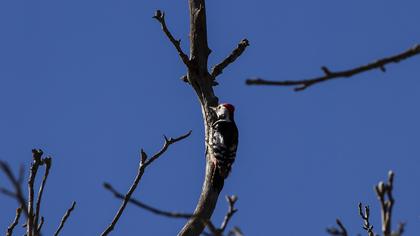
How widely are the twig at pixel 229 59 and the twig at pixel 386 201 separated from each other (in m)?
4.59

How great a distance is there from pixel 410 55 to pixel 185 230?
3.41 meters

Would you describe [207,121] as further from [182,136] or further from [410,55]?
[410,55]

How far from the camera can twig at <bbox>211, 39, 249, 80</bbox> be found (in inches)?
273

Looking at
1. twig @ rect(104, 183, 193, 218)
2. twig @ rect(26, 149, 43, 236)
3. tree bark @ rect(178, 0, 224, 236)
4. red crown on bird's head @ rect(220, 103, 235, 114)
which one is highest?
red crown on bird's head @ rect(220, 103, 235, 114)

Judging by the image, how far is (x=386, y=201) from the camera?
2297mm

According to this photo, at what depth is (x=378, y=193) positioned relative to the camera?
7.67 feet

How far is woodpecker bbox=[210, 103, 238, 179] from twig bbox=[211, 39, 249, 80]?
17.0 inches

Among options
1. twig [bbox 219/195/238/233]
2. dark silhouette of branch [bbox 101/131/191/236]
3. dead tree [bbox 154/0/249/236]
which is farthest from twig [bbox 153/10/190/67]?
twig [bbox 219/195/238/233]

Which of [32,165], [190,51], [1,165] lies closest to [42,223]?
[32,165]

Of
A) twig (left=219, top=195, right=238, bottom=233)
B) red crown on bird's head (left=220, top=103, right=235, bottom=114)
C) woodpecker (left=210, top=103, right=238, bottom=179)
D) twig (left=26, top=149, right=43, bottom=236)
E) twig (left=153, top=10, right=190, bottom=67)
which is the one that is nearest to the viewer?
twig (left=219, top=195, right=238, bottom=233)

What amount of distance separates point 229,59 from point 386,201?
4769 millimetres

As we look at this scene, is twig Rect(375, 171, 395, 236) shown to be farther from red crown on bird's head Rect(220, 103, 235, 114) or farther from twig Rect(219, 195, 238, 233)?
red crown on bird's head Rect(220, 103, 235, 114)

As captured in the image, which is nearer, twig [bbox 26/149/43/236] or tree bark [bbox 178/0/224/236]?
twig [bbox 26/149/43/236]

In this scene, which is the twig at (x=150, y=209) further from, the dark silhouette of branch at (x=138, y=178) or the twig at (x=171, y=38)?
the twig at (x=171, y=38)
